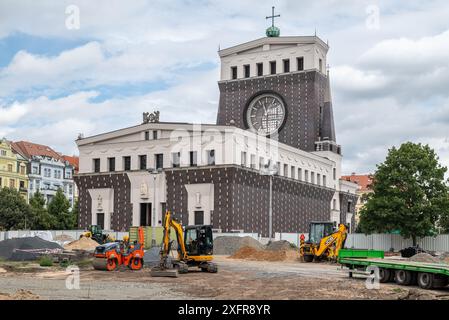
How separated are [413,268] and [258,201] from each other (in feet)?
136

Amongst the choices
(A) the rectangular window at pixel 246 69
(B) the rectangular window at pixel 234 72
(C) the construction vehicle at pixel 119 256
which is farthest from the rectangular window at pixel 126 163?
(C) the construction vehicle at pixel 119 256

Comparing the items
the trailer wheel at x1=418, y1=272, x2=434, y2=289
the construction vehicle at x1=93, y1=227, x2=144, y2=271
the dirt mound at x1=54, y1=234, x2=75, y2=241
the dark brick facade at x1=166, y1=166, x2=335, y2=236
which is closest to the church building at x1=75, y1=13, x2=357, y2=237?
the dark brick facade at x1=166, y1=166, x2=335, y2=236

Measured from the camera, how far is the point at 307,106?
80.9 m

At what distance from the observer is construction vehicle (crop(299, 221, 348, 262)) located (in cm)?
4294

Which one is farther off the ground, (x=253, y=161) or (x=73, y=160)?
(x=73, y=160)

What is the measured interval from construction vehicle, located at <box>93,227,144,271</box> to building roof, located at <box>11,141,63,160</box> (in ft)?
232

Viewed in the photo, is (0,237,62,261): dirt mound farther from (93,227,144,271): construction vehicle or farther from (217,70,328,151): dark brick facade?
(217,70,328,151): dark brick facade

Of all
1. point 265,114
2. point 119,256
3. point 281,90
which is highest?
point 281,90

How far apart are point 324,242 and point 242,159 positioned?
74.9 feet

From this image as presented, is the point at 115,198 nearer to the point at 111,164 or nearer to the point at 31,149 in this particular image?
the point at 111,164

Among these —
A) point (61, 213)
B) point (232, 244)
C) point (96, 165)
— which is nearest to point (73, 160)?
point (61, 213)

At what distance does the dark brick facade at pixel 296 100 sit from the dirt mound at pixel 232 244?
83.0 feet

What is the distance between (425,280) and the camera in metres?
26.4

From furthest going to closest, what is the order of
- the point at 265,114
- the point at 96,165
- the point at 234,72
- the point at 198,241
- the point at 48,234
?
1. the point at 234,72
2. the point at 265,114
3. the point at 96,165
4. the point at 48,234
5. the point at 198,241
